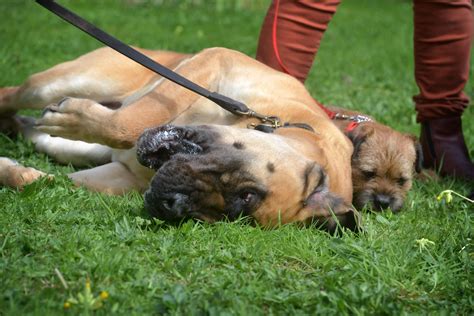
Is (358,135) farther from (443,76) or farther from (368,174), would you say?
(443,76)

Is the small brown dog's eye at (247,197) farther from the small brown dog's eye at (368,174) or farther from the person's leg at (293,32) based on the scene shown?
the person's leg at (293,32)

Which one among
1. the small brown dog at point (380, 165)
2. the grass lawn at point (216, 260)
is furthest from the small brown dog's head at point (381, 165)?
the grass lawn at point (216, 260)

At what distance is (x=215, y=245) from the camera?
12.5 feet

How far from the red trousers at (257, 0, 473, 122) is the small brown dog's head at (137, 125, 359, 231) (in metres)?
1.48

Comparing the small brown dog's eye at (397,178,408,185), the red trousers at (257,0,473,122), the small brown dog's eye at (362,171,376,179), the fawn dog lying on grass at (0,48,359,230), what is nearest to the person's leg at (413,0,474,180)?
the red trousers at (257,0,473,122)

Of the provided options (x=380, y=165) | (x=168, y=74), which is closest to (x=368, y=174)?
(x=380, y=165)

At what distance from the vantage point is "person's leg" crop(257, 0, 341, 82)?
547cm

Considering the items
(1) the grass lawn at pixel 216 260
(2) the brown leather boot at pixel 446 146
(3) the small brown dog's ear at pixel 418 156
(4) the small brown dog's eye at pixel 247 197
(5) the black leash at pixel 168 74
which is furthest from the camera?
(2) the brown leather boot at pixel 446 146

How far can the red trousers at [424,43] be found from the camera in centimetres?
550

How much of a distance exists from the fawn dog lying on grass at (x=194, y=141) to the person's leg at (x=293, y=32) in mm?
627

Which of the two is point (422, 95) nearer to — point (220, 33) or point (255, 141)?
point (255, 141)

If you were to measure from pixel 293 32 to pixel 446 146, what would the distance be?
5.10ft

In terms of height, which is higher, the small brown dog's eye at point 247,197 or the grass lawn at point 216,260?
the small brown dog's eye at point 247,197

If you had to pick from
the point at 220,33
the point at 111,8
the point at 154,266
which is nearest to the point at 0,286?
the point at 154,266
